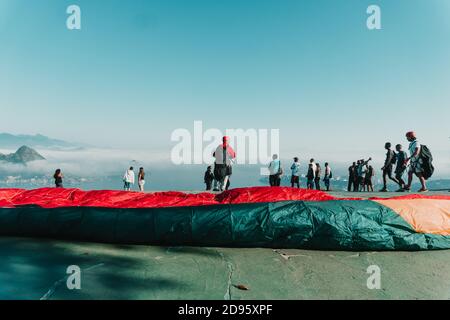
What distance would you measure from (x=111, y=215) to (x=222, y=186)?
310 inches

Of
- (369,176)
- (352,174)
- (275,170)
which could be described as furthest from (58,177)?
(369,176)

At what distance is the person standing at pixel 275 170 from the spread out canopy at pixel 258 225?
988 cm

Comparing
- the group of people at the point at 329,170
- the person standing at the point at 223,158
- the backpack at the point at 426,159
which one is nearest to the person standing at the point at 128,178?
the group of people at the point at 329,170

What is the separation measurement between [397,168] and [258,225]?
10.8 metres

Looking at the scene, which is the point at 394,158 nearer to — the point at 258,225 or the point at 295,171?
the point at 295,171

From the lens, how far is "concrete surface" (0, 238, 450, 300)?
2.52 m

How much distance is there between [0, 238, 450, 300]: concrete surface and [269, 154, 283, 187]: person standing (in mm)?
10193

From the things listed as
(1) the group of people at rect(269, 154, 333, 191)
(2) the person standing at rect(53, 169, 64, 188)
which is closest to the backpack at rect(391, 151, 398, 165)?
(1) the group of people at rect(269, 154, 333, 191)

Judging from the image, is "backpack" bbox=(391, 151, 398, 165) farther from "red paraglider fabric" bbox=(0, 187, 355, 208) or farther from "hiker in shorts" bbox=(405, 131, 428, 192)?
"red paraglider fabric" bbox=(0, 187, 355, 208)

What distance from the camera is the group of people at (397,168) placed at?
9.52 meters

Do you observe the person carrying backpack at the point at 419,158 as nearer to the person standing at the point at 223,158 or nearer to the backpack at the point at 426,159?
the backpack at the point at 426,159

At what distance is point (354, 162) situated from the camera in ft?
57.3

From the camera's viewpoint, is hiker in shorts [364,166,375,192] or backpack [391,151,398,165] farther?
hiker in shorts [364,166,375,192]
